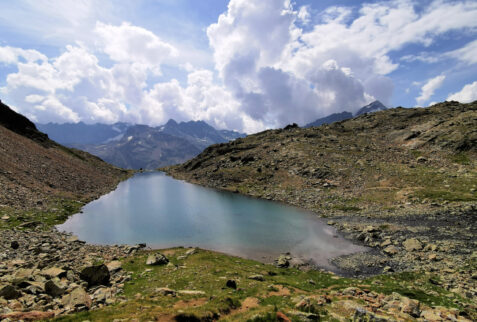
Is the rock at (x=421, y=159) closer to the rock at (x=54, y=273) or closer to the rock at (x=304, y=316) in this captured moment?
the rock at (x=304, y=316)

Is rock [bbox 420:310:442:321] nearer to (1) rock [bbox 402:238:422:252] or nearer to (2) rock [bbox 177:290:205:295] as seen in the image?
(2) rock [bbox 177:290:205:295]

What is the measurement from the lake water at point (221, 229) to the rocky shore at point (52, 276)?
38.7ft

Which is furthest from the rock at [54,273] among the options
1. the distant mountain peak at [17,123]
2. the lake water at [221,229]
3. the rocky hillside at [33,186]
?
the distant mountain peak at [17,123]

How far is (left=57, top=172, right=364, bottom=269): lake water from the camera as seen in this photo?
1887 inches

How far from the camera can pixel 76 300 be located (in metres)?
19.0

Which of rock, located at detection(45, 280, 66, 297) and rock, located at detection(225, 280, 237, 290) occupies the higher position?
rock, located at detection(225, 280, 237, 290)

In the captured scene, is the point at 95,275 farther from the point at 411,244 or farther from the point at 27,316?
the point at 411,244

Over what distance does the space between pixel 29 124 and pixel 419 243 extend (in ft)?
641

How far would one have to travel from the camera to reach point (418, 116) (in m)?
155

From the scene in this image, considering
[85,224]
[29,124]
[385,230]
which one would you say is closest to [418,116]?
[385,230]

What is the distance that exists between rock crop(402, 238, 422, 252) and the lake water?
7.30 metres

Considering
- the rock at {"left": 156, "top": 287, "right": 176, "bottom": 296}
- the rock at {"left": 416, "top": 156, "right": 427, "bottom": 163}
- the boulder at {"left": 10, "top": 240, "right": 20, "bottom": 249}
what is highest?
the rock at {"left": 416, "top": 156, "right": 427, "bottom": 163}

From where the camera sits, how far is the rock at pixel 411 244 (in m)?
41.1

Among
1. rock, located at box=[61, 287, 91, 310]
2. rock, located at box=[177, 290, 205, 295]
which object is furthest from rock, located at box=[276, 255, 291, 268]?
rock, located at box=[61, 287, 91, 310]
